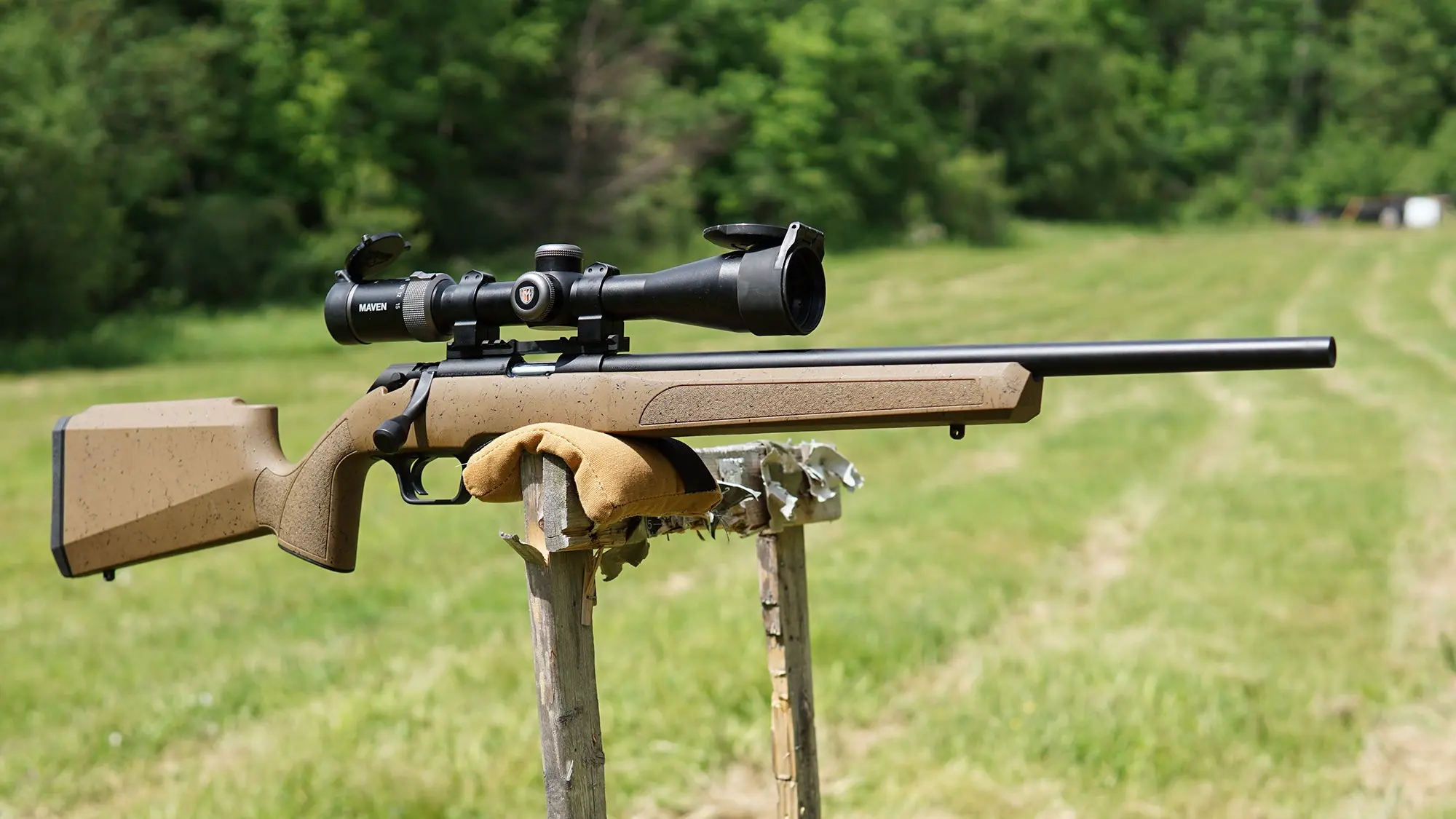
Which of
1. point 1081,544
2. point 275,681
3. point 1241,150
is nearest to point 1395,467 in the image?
point 1081,544

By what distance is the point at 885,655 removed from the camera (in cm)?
618

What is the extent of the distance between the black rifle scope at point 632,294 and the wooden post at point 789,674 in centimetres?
90

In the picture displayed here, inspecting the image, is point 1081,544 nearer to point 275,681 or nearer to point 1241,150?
point 275,681

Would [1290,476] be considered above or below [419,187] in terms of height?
below

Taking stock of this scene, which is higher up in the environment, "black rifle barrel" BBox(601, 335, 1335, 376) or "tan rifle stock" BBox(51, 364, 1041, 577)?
"black rifle barrel" BBox(601, 335, 1335, 376)

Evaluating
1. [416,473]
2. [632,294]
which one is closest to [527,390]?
[632,294]

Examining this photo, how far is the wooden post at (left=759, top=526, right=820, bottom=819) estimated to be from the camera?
149 inches

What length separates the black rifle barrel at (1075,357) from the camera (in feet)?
8.68

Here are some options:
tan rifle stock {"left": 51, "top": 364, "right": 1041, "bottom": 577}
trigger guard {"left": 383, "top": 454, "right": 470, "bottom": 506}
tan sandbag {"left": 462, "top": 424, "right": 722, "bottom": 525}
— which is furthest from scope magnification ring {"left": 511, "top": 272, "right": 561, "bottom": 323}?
trigger guard {"left": 383, "top": 454, "right": 470, "bottom": 506}

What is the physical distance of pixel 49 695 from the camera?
5.93 metres

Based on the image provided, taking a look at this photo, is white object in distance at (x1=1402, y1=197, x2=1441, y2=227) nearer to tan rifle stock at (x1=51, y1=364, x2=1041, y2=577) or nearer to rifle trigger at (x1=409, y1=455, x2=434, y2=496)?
tan rifle stock at (x1=51, y1=364, x2=1041, y2=577)

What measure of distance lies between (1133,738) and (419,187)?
120 feet

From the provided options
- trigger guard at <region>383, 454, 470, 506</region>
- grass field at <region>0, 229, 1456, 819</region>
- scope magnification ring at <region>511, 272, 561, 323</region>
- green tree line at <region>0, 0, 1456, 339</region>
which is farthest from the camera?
green tree line at <region>0, 0, 1456, 339</region>

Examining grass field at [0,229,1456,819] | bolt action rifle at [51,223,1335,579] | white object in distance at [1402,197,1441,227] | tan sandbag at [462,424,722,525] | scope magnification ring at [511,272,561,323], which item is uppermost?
white object in distance at [1402,197,1441,227]
